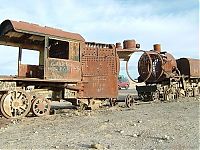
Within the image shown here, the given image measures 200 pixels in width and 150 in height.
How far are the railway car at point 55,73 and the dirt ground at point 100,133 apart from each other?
77 cm

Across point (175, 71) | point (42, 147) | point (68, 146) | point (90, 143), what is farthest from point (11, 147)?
point (175, 71)

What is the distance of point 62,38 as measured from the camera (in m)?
11.4

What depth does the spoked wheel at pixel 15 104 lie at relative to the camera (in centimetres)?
1001

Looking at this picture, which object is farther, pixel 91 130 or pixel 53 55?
pixel 53 55

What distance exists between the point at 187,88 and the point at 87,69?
10.0m

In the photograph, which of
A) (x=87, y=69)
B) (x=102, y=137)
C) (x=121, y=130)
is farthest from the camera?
(x=87, y=69)

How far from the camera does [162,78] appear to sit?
18719 mm

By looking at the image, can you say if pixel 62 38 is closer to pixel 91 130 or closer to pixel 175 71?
pixel 91 130

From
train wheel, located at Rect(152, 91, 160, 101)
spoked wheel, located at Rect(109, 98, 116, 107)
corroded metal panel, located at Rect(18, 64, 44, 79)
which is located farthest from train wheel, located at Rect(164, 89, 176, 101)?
corroded metal panel, located at Rect(18, 64, 44, 79)

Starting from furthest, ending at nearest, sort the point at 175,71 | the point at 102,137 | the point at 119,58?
the point at 175,71, the point at 119,58, the point at 102,137

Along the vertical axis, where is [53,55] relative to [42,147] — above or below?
above

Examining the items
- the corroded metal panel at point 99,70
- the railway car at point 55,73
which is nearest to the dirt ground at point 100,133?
the railway car at point 55,73

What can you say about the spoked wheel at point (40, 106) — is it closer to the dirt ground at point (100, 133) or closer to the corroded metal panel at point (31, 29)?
the dirt ground at point (100, 133)

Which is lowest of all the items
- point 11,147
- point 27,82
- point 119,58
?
point 11,147
